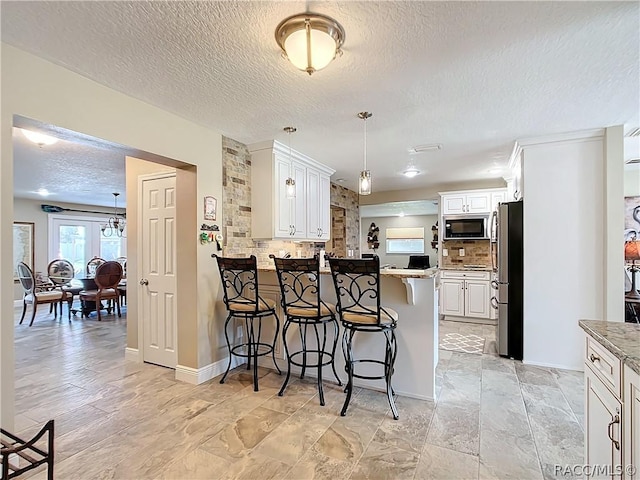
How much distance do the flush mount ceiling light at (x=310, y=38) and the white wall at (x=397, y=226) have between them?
913cm

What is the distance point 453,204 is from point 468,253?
1.05 metres

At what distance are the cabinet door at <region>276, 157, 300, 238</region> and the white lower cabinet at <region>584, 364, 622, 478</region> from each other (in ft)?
9.83

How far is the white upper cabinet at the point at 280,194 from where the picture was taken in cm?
374

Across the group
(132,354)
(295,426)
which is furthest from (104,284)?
(295,426)

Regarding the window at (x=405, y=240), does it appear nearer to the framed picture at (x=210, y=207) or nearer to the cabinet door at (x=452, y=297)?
the cabinet door at (x=452, y=297)

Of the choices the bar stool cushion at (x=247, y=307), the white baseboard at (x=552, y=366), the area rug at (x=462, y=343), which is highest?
the bar stool cushion at (x=247, y=307)

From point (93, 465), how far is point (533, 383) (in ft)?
11.8

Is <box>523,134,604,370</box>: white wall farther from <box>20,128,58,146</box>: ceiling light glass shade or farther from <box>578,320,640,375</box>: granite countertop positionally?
<box>20,128,58,146</box>: ceiling light glass shade

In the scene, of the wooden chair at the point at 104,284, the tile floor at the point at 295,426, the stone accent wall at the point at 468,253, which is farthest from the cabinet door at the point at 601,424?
the wooden chair at the point at 104,284

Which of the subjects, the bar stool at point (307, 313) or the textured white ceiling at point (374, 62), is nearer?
the textured white ceiling at point (374, 62)

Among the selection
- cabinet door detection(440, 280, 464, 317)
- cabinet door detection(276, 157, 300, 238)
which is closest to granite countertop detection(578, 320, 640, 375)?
cabinet door detection(276, 157, 300, 238)

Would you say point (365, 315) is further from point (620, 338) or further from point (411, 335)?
point (620, 338)

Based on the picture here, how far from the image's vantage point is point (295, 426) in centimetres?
234

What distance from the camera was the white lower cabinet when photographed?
120 cm
